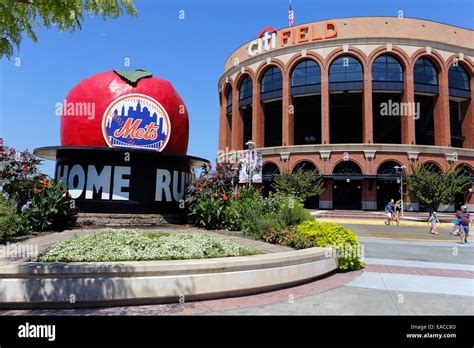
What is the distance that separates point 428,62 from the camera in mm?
43250

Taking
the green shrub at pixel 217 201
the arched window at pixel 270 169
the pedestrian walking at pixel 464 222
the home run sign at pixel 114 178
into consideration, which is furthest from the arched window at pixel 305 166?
the home run sign at pixel 114 178

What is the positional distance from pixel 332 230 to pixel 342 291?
2.52m

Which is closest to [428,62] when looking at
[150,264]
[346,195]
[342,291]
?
[346,195]

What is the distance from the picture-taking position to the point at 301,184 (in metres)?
37.8

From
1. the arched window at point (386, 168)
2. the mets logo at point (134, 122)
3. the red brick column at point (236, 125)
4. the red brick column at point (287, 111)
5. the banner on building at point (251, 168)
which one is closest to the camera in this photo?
the mets logo at point (134, 122)

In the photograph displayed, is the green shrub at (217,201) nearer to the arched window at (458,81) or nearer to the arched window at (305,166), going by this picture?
the arched window at (305,166)

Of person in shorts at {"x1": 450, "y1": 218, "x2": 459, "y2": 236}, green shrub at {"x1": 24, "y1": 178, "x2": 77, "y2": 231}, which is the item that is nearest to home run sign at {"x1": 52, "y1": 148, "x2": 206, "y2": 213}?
green shrub at {"x1": 24, "y1": 178, "x2": 77, "y2": 231}

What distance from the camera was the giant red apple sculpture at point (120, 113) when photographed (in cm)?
1253

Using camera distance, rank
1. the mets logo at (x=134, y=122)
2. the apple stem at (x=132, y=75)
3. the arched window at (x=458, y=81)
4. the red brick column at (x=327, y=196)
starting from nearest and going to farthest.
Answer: the mets logo at (x=134, y=122) → the apple stem at (x=132, y=75) → the red brick column at (x=327, y=196) → the arched window at (x=458, y=81)

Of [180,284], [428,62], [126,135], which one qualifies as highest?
[428,62]

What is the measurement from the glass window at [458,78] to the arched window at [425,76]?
2.72m

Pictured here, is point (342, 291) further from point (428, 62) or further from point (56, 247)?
point (428, 62)

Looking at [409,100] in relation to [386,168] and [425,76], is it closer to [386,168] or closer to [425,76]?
[425,76]

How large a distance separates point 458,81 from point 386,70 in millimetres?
11099
